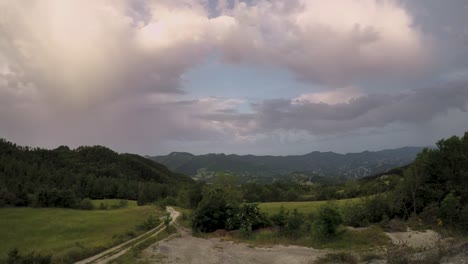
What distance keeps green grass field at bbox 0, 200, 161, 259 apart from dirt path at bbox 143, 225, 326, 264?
377 inches

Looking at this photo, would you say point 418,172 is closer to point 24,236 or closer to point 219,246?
point 219,246

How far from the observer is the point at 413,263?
65.7 ft

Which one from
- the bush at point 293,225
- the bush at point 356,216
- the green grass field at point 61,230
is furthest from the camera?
the bush at point 356,216

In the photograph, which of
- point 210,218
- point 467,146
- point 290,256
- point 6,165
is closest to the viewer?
point 290,256

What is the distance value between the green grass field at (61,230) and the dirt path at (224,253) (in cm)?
958

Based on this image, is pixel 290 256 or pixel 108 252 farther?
pixel 108 252

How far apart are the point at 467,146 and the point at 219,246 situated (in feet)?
115

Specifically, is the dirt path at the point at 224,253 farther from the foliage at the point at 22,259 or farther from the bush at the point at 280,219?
the foliage at the point at 22,259

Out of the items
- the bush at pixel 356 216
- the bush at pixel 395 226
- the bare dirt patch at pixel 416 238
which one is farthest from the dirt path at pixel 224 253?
the bush at pixel 356 216

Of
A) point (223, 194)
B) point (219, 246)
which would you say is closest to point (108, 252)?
point (219, 246)

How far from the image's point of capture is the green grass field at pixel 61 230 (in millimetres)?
44844

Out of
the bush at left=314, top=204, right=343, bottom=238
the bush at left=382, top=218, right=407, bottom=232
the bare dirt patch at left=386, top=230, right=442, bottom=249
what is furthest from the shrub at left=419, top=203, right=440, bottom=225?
the bush at left=314, top=204, right=343, bottom=238

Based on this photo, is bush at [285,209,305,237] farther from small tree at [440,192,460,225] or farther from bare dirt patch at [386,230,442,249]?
small tree at [440,192,460,225]

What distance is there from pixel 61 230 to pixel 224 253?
1615 inches
